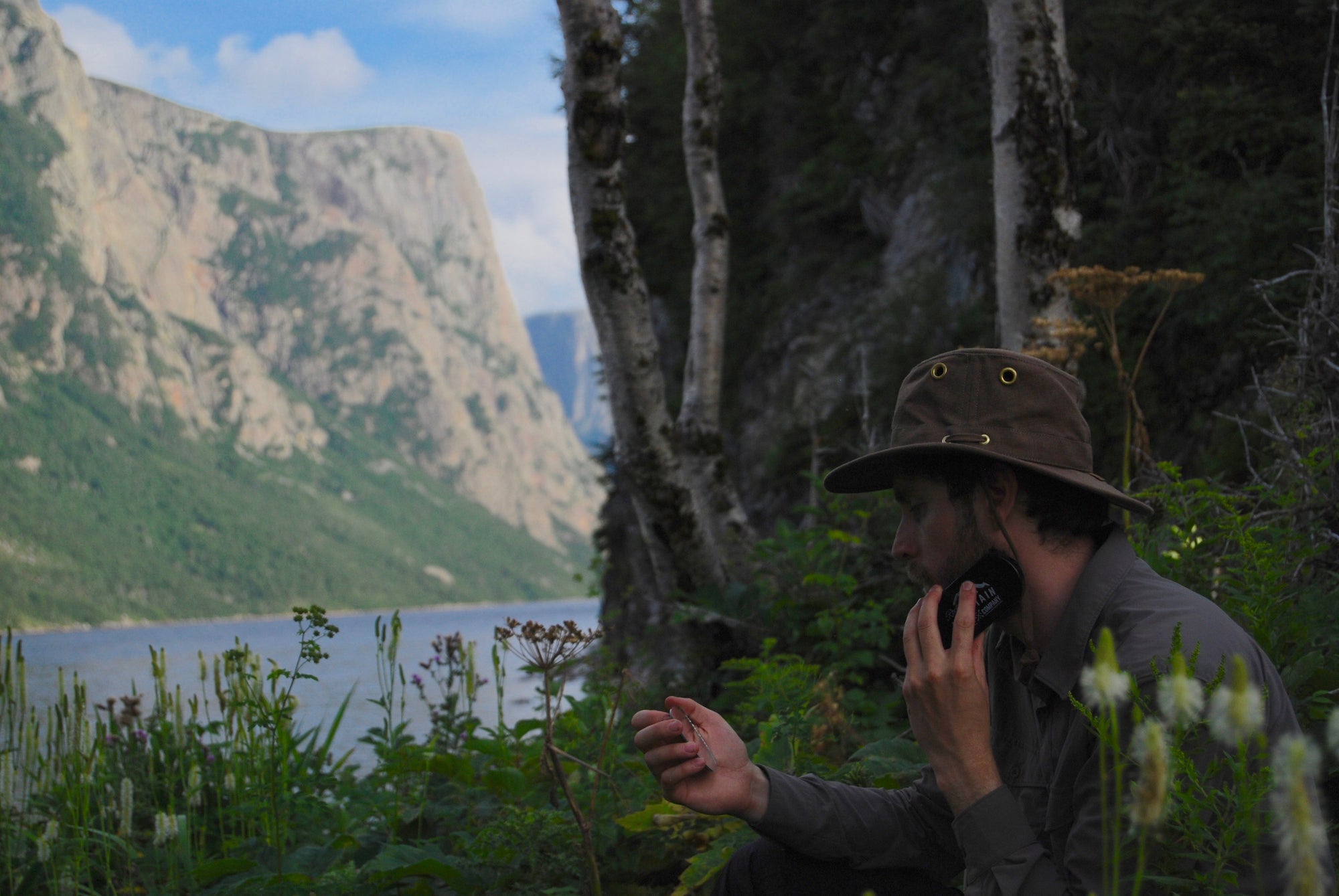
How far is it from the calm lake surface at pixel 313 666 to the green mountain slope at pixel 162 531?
14.0 ft

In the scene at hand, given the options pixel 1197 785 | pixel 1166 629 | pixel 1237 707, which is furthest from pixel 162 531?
pixel 1237 707

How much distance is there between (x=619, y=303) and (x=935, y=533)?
4540 mm

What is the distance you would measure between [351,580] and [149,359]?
55.2 metres

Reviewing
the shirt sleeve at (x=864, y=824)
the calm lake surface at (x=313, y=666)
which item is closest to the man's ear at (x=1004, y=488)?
the shirt sleeve at (x=864, y=824)

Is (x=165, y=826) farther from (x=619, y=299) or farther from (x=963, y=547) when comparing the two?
(x=619, y=299)

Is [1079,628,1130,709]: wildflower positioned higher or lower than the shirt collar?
higher

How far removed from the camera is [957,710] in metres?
1.85

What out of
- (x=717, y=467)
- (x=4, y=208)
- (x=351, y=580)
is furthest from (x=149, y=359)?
(x=717, y=467)

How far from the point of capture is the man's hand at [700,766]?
7.46 feet

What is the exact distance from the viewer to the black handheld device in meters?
2.01

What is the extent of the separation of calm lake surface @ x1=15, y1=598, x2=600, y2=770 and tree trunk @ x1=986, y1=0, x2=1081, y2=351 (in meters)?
3.03

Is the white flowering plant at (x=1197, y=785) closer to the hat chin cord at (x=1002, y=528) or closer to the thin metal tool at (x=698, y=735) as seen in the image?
the hat chin cord at (x=1002, y=528)

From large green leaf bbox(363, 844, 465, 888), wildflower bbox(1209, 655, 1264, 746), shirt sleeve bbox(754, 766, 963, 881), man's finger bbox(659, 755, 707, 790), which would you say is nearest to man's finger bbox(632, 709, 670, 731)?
man's finger bbox(659, 755, 707, 790)

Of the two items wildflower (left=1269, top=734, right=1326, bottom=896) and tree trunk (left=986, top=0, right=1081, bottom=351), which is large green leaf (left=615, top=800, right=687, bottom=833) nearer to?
wildflower (left=1269, top=734, right=1326, bottom=896)
